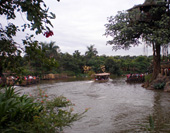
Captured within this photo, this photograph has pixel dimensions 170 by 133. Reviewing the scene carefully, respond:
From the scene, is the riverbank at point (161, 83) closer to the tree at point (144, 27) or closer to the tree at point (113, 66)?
the tree at point (144, 27)

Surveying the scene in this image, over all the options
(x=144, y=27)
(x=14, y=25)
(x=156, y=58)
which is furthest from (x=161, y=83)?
(x=14, y=25)

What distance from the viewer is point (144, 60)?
2419 inches

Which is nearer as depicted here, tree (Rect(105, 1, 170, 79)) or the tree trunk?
tree (Rect(105, 1, 170, 79))

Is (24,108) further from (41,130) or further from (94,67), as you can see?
(94,67)

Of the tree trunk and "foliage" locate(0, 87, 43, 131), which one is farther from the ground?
the tree trunk

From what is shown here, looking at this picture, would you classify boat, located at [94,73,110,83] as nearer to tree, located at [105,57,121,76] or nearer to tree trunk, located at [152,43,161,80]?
tree trunk, located at [152,43,161,80]

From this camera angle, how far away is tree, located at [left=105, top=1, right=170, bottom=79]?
667 inches

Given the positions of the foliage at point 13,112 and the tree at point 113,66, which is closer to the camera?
the foliage at point 13,112

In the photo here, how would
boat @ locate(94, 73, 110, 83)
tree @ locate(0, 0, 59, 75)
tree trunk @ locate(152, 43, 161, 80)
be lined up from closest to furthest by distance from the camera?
tree @ locate(0, 0, 59, 75)
tree trunk @ locate(152, 43, 161, 80)
boat @ locate(94, 73, 110, 83)

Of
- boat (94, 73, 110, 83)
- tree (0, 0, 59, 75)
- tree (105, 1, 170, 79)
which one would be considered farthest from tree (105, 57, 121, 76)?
tree (0, 0, 59, 75)

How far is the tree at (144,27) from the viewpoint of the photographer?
667 inches

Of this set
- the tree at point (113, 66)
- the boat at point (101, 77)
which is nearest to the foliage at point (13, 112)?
the boat at point (101, 77)

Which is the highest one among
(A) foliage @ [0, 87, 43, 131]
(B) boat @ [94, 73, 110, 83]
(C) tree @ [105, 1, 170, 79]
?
(C) tree @ [105, 1, 170, 79]

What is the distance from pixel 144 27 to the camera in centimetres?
1833
